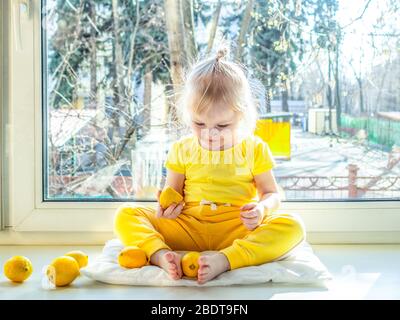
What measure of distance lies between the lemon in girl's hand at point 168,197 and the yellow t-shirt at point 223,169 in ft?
Result: 0.22

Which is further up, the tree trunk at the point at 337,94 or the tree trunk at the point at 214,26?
the tree trunk at the point at 214,26

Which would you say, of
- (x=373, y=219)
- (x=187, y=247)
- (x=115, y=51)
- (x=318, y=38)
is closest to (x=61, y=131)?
(x=115, y=51)

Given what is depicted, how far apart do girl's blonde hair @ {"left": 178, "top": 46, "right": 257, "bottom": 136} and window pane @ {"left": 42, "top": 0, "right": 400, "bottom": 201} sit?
5.7 inches

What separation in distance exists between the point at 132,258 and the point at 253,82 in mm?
640

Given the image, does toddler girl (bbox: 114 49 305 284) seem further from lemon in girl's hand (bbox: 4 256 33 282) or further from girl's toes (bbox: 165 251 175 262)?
lemon in girl's hand (bbox: 4 256 33 282)

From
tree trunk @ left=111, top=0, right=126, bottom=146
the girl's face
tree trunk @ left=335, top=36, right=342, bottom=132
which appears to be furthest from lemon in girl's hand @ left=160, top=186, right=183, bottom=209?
tree trunk @ left=335, top=36, right=342, bottom=132

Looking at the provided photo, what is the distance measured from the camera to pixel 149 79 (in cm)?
195

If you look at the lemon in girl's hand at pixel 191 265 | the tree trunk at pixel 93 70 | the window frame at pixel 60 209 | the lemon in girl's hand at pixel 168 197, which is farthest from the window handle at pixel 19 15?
the lemon in girl's hand at pixel 191 265

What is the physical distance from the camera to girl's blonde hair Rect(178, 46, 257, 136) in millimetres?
1699

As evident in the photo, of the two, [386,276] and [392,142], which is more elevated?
[392,142]

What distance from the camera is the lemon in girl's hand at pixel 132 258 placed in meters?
1.52

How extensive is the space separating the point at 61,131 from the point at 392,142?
91 centimetres

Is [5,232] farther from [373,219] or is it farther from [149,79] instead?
[373,219]

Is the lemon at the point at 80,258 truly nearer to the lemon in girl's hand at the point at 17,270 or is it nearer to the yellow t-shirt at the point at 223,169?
the lemon in girl's hand at the point at 17,270
